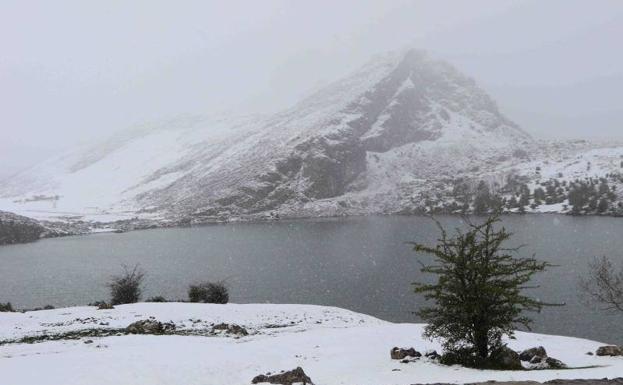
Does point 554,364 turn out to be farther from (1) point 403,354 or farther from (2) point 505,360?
(1) point 403,354

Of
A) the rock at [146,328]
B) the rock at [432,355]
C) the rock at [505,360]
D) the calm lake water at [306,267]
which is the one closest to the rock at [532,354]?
the rock at [505,360]

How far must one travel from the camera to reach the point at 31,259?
410 feet

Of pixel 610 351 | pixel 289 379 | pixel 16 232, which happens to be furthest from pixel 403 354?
pixel 16 232

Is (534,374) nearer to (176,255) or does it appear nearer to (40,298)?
(40,298)

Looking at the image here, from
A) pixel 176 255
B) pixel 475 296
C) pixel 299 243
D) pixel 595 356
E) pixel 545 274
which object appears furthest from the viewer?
pixel 299 243

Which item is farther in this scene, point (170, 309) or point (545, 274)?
point (545, 274)

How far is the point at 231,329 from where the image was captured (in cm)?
3706

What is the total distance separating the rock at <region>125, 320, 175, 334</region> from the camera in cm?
3496

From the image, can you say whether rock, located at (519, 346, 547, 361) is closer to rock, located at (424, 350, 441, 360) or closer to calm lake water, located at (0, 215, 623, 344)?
rock, located at (424, 350, 441, 360)

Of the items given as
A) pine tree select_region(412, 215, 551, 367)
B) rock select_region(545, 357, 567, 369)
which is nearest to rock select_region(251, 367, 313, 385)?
pine tree select_region(412, 215, 551, 367)

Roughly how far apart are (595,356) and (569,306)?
1213 inches

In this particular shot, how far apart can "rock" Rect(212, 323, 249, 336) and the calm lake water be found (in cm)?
2292

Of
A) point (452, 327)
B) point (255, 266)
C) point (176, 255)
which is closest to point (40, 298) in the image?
point (255, 266)

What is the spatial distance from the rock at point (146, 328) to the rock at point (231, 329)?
11.7ft
